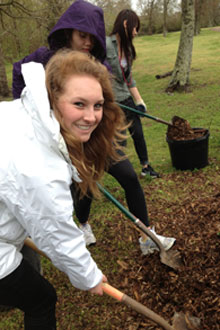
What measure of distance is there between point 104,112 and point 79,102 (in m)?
0.37

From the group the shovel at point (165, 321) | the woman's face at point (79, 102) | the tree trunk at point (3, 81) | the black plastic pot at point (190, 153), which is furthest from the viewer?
the tree trunk at point (3, 81)

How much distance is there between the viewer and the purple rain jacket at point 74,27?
2164 millimetres

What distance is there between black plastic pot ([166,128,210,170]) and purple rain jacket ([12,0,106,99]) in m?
2.07

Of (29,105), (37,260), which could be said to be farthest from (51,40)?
(37,260)

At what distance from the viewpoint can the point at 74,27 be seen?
2.16m

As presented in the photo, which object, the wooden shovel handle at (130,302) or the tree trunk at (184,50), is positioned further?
the tree trunk at (184,50)

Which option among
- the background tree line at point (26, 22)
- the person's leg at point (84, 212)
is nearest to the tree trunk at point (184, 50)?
the background tree line at point (26, 22)

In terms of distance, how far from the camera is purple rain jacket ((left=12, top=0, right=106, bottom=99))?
7.10 feet

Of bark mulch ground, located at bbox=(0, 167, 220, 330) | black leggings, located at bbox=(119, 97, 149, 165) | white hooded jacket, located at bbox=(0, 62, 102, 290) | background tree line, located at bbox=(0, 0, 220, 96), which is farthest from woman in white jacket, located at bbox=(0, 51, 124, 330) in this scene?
background tree line, located at bbox=(0, 0, 220, 96)

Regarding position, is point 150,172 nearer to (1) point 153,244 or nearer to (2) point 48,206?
(1) point 153,244

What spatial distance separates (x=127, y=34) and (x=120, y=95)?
0.69m

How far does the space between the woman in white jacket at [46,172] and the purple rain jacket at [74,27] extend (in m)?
0.65

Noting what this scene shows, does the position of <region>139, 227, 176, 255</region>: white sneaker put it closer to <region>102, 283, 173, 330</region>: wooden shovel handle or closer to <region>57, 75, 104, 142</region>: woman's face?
<region>102, 283, 173, 330</region>: wooden shovel handle

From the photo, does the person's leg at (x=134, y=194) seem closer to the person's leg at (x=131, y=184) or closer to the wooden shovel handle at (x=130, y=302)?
the person's leg at (x=131, y=184)
